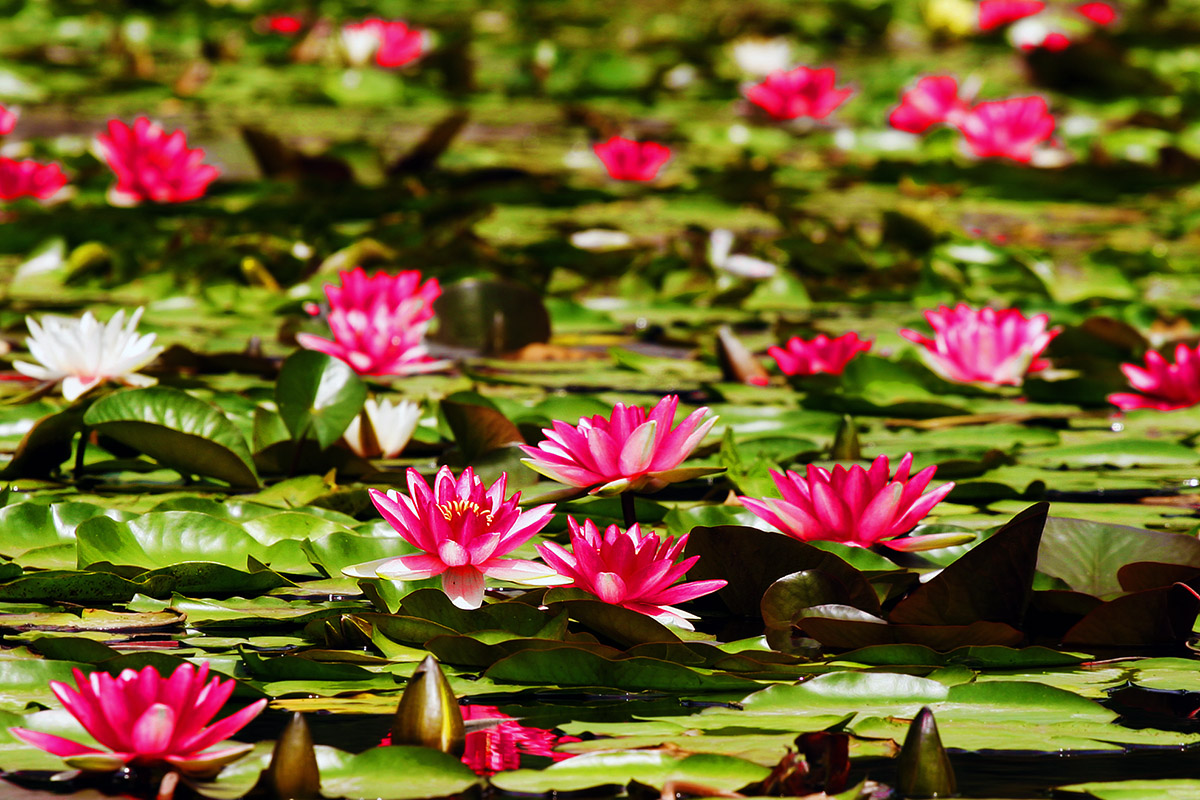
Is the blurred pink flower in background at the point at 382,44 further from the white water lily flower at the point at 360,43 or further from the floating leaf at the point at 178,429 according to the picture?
the floating leaf at the point at 178,429

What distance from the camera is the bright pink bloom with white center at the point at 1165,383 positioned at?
2.48m

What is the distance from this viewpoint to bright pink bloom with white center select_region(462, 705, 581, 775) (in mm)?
1130

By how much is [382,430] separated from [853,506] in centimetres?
80

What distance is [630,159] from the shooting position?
15.2 ft

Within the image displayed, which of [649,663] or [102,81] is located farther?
[102,81]

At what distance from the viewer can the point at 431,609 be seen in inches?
55.4

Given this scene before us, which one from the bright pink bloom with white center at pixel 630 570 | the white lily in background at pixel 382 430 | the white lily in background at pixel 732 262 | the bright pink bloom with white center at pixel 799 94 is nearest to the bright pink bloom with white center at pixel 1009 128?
the bright pink bloom with white center at pixel 799 94

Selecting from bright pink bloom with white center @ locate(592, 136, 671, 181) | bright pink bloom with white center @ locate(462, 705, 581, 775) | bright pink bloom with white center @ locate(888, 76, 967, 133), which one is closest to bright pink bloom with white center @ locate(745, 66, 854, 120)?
bright pink bloom with white center @ locate(888, 76, 967, 133)

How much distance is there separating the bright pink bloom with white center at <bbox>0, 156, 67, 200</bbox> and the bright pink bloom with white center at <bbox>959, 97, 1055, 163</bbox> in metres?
3.02

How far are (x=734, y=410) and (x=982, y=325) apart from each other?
51 centimetres

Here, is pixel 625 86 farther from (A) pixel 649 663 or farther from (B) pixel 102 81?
(A) pixel 649 663

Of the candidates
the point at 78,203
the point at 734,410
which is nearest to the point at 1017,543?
the point at 734,410

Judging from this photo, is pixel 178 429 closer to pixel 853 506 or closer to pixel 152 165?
pixel 853 506

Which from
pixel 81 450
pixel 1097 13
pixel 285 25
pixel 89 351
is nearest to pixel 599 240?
pixel 89 351
